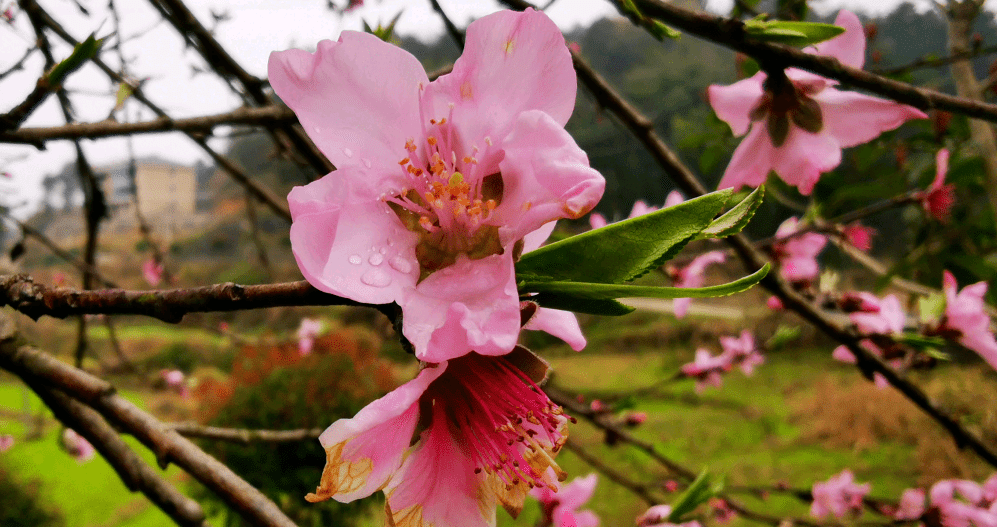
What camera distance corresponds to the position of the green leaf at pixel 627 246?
0.19m

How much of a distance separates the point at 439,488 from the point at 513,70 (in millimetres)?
196

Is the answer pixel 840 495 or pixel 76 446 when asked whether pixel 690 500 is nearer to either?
pixel 840 495

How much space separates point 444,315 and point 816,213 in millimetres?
976

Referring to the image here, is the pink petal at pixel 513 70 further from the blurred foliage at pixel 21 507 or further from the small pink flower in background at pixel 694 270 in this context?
A: the blurred foliage at pixel 21 507

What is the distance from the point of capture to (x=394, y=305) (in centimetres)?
21

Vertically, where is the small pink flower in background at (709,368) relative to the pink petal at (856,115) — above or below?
below

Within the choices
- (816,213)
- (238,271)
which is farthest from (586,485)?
(238,271)

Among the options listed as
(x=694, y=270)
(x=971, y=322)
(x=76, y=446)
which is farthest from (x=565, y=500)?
(x=76, y=446)

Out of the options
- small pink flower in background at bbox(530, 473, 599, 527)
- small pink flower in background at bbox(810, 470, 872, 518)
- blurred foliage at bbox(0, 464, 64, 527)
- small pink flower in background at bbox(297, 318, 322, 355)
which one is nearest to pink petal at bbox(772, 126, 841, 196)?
small pink flower in background at bbox(530, 473, 599, 527)

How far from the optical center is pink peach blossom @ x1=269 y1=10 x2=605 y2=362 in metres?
0.19

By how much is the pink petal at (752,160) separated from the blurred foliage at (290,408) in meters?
1.34

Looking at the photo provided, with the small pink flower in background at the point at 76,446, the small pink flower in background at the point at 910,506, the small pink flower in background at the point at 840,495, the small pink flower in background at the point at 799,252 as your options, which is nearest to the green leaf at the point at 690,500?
the small pink flower in background at the point at 799,252

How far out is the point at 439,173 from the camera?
0.25m

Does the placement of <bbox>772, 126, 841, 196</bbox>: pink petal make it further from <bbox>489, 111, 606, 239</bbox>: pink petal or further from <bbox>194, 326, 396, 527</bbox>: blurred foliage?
<bbox>194, 326, 396, 527</bbox>: blurred foliage
